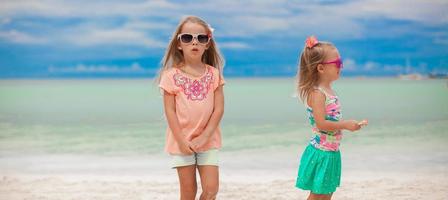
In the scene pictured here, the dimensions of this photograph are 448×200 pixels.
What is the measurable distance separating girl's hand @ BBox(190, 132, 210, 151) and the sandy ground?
1.81 metres

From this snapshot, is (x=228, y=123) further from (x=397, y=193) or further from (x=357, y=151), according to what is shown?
(x=397, y=193)

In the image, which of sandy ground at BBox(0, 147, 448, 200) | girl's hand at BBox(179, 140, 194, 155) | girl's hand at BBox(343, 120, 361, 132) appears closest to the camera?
girl's hand at BBox(343, 120, 361, 132)

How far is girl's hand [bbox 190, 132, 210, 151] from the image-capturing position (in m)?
3.45

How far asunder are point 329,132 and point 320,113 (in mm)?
126

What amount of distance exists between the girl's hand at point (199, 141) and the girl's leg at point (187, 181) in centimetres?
13

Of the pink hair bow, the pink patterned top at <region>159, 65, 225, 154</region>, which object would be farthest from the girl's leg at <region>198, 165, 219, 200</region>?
the pink hair bow

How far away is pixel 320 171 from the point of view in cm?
346

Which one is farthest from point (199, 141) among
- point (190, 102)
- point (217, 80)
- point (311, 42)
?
point (311, 42)

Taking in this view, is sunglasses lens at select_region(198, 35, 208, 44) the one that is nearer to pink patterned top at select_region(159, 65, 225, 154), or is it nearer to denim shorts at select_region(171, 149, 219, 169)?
pink patterned top at select_region(159, 65, 225, 154)

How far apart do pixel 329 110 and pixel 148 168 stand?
447cm

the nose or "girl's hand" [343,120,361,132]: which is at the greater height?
the nose

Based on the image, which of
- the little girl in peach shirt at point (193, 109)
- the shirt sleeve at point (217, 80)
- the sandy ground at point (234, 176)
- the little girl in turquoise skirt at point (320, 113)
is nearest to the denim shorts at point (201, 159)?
the little girl in peach shirt at point (193, 109)

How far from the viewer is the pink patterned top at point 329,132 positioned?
344 centimetres

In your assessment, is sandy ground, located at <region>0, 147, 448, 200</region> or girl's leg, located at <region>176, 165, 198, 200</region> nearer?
girl's leg, located at <region>176, 165, 198, 200</region>
